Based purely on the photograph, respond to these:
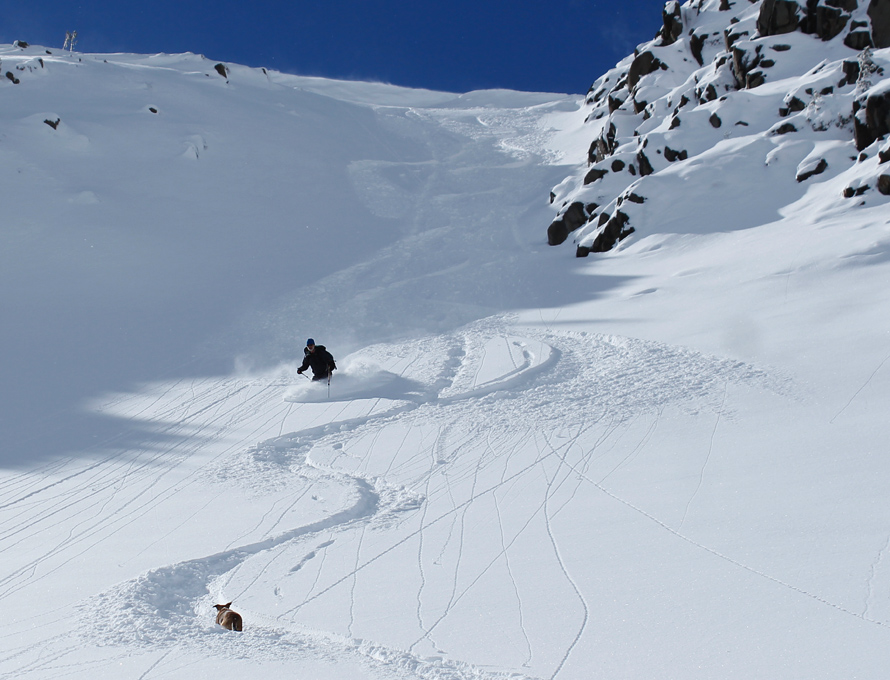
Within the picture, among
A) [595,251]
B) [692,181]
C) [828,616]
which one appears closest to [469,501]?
[828,616]

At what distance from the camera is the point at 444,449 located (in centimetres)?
822

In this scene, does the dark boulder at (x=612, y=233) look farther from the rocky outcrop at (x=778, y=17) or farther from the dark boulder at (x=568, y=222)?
the rocky outcrop at (x=778, y=17)

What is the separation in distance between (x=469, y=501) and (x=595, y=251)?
1420 cm

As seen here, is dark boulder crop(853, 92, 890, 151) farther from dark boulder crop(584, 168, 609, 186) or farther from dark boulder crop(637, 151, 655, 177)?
dark boulder crop(584, 168, 609, 186)

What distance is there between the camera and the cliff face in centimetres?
1742

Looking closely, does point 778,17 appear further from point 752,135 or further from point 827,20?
point 752,135

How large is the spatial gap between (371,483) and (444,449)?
1.17 m

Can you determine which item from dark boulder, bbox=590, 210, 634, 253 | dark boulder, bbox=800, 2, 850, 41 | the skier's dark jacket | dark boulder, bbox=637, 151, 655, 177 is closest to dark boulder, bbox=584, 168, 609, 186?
dark boulder, bbox=637, 151, 655, 177

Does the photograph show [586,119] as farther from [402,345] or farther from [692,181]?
[402,345]

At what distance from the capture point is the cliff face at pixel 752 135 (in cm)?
1742

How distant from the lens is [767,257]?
13.8 metres

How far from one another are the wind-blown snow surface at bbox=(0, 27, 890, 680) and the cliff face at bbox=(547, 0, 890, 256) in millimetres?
560

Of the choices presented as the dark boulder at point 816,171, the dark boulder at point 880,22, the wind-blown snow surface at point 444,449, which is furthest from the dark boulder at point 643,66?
the dark boulder at point 816,171

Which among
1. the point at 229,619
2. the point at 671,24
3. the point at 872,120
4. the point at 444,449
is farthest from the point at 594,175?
the point at 229,619
